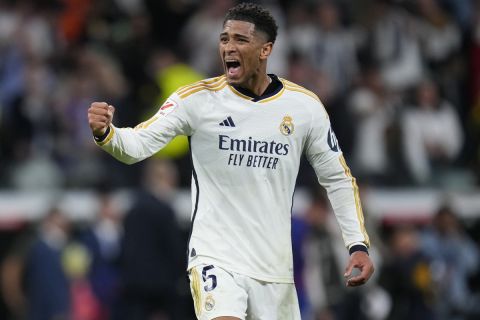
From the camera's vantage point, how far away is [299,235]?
39.8 feet

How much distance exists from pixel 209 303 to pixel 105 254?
660 centimetres

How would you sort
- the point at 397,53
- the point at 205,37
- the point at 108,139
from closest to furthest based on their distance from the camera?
the point at 108,139 → the point at 205,37 → the point at 397,53

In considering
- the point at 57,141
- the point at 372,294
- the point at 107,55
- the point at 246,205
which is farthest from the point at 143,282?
the point at 246,205

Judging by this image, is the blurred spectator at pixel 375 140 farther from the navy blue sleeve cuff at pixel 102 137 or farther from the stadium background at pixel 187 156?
the navy blue sleeve cuff at pixel 102 137

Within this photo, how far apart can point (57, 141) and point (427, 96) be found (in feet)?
15.2

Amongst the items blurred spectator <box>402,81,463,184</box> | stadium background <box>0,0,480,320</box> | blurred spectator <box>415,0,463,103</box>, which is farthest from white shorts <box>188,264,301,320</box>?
blurred spectator <box>415,0,463,103</box>

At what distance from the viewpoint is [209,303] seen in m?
7.55

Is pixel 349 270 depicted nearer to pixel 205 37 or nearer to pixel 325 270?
pixel 325 270

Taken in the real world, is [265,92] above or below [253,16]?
below

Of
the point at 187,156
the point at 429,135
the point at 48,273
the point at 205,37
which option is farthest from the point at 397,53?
the point at 48,273

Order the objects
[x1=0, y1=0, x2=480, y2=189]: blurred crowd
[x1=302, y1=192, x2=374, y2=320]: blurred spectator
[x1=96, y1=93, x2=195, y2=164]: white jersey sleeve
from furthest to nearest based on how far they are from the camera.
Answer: [x1=0, y1=0, x2=480, y2=189]: blurred crowd < [x1=302, y1=192, x2=374, y2=320]: blurred spectator < [x1=96, y1=93, x2=195, y2=164]: white jersey sleeve

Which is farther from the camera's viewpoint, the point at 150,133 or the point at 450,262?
the point at 450,262

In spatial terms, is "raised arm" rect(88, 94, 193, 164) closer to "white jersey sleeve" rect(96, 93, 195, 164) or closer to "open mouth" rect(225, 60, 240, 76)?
"white jersey sleeve" rect(96, 93, 195, 164)

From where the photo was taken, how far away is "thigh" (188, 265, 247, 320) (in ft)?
24.6
